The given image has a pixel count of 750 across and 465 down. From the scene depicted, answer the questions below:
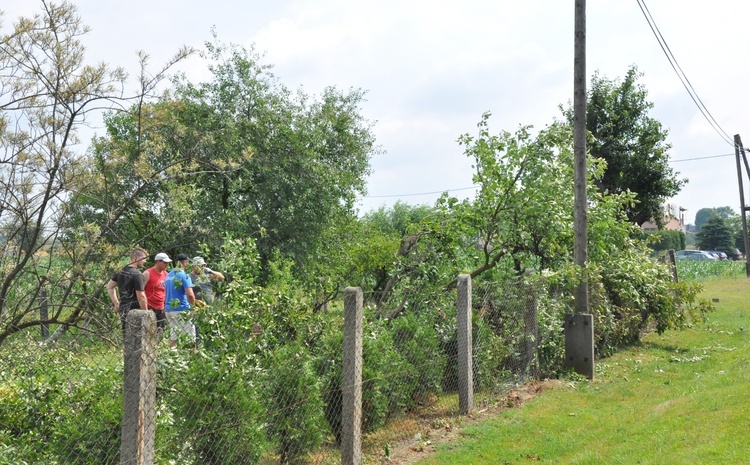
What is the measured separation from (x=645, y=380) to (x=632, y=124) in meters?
21.2

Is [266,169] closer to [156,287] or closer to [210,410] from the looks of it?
[156,287]

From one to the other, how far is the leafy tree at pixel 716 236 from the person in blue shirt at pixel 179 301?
93.9 meters

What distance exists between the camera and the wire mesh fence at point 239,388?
4.41 m

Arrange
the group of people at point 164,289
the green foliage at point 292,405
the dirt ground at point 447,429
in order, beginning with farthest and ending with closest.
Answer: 1. the dirt ground at point 447,429
2. the green foliage at point 292,405
3. the group of people at point 164,289

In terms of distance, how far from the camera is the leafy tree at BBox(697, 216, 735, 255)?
92.3 metres

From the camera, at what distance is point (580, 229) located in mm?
10555

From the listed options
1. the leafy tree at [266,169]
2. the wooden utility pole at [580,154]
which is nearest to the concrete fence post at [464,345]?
the wooden utility pole at [580,154]

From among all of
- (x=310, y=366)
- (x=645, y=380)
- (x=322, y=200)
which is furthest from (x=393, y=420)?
(x=322, y=200)

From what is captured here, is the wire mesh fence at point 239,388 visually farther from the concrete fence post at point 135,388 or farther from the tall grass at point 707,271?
the tall grass at point 707,271

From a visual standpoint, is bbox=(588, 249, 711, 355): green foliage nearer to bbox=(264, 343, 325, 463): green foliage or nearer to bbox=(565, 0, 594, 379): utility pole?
bbox=(565, 0, 594, 379): utility pole

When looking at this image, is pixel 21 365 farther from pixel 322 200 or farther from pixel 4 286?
pixel 322 200

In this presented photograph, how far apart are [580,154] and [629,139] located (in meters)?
20.2

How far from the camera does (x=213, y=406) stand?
5.09 meters

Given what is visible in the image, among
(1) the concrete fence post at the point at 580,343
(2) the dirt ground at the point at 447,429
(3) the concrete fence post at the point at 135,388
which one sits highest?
(3) the concrete fence post at the point at 135,388
